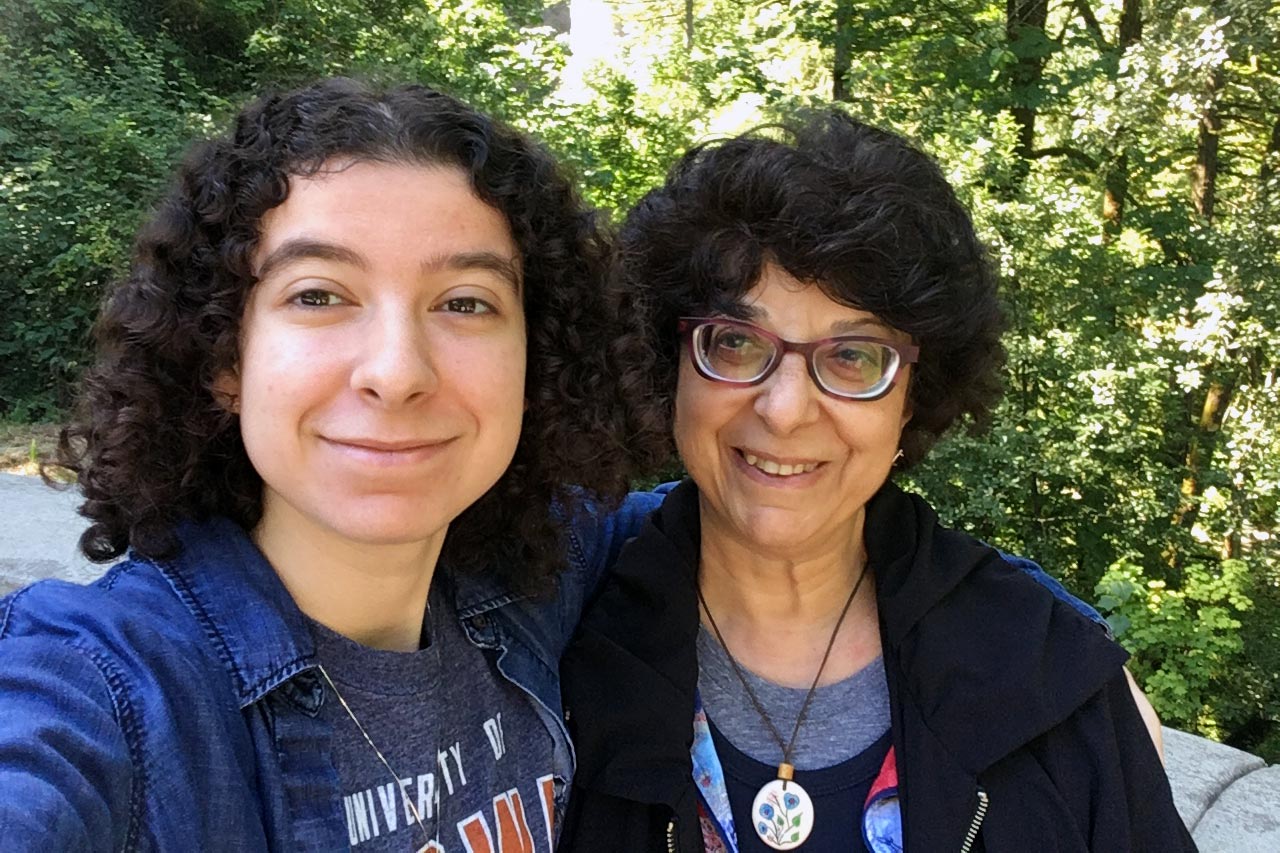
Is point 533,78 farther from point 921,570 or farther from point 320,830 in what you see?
point 320,830

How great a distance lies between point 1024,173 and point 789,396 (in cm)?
656

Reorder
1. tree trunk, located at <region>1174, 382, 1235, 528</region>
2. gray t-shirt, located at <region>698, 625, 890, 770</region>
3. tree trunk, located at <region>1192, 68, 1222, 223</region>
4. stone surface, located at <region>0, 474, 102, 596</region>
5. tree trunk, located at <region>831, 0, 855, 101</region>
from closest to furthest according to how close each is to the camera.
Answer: gray t-shirt, located at <region>698, 625, 890, 770</region> < stone surface, located at <region>0, 474, 102, 596</region> < tree trunk, located at <region>1174, 382, 1235, 528</region> < tree trunk, located at <region>831, 0, 855, 101</region> < tree trunk, located at <region>1192, 68, 1222, 223</region>

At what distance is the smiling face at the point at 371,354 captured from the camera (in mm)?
1311

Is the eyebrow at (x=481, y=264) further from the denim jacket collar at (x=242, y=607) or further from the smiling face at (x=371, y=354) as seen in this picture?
the denim jacket collar at (x=242, y=607)

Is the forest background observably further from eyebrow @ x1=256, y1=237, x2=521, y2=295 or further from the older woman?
eyebrow @ x1=256, y1=237, x2=521, y2=295

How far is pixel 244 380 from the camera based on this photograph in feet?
4.57

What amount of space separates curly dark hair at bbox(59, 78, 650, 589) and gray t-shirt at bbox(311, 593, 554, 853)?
13.3 inches

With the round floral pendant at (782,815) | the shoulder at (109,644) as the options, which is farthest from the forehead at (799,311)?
the shoulder at (109,644)

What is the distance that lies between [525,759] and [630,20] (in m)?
11.5

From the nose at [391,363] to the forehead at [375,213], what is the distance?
0.31 ft

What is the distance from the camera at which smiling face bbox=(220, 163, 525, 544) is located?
1311mm

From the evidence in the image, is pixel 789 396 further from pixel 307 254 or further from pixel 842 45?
pixel 842 45

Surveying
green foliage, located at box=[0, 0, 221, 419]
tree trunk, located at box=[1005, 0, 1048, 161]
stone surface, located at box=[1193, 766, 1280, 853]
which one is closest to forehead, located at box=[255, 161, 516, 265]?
stone surface, located at box=[1193, 766, 1280, 853]

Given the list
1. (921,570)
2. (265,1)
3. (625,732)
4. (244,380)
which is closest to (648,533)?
(625,732)
